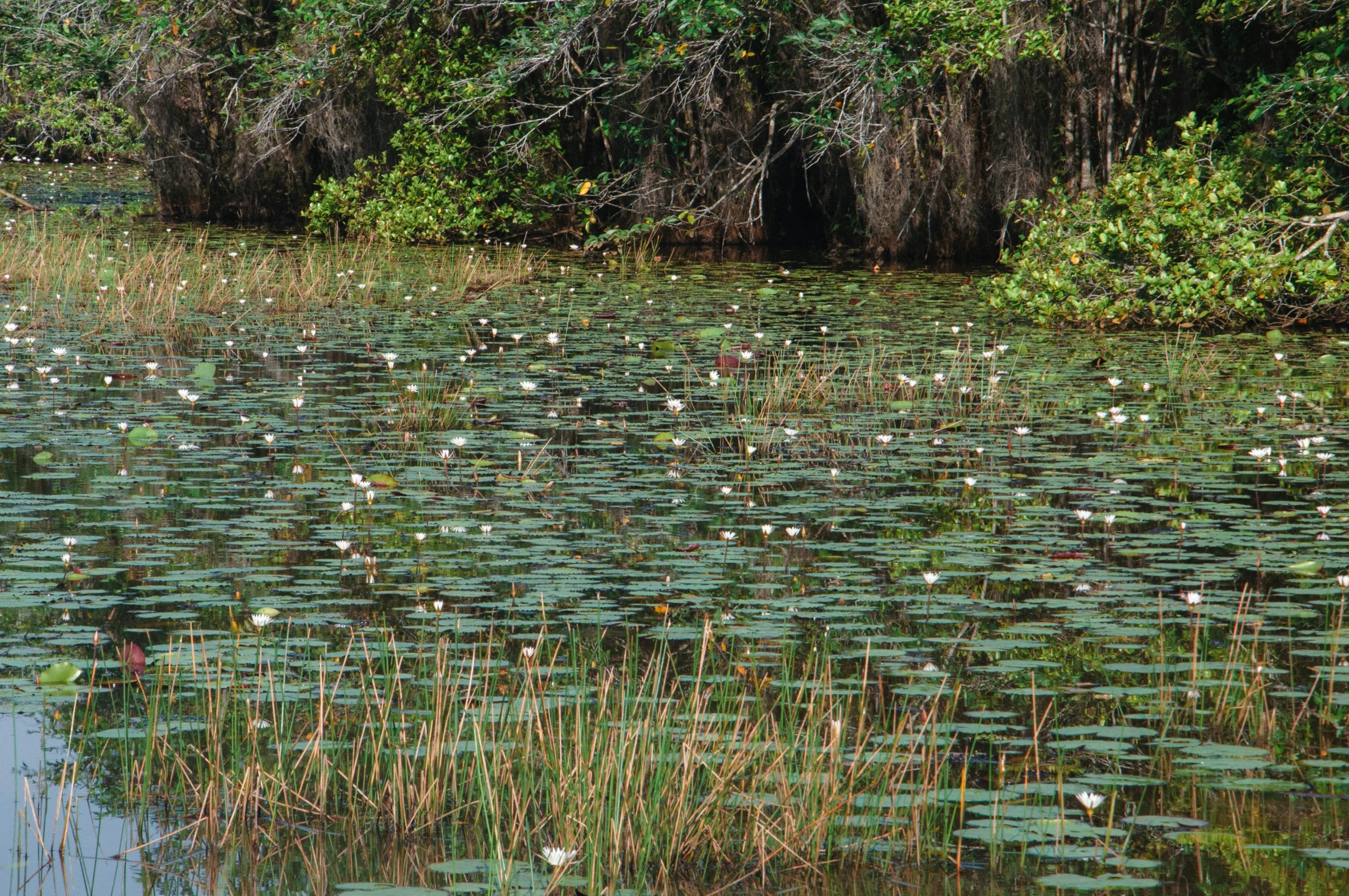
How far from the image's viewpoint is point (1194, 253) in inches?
501

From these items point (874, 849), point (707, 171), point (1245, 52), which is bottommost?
point (874, 849)

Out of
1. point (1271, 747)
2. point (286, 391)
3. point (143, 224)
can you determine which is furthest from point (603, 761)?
point (143, 224)

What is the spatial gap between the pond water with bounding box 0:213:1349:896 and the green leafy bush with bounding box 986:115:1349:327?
192 centimetres

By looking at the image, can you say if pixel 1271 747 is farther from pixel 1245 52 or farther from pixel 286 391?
pixel 1245 52

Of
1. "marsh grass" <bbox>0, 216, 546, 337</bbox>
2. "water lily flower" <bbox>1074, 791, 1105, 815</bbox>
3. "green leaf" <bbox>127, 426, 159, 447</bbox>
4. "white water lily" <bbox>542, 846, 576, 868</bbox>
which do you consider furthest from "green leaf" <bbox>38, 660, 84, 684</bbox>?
"marsh grass" <bbox>0, 216, 546, 337</bbox>

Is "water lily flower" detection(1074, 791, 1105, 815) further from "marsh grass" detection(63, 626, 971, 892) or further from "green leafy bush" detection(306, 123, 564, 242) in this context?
"green leafy bush" detection(306, 123, 564, 242)

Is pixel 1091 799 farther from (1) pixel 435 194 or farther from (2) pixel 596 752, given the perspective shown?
(1) pixel 435 194

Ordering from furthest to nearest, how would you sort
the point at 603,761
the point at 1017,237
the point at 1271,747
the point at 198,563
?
the point at 1017,237, the point at 198,563, the point at 1271,747, the point at 603,761

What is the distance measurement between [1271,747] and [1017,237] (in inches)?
642

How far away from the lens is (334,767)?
3.60 m

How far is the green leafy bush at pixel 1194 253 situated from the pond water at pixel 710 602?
6.30 feet

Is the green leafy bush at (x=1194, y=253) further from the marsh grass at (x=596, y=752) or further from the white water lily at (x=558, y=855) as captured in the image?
the white water lily at (x=558, y=855)

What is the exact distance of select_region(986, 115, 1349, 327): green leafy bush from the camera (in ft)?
40.7

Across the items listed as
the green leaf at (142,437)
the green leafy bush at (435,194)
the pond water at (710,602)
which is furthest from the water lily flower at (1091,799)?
the green leafy bush at (435,194)
